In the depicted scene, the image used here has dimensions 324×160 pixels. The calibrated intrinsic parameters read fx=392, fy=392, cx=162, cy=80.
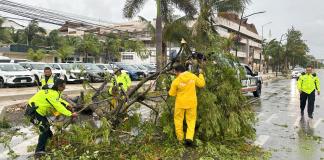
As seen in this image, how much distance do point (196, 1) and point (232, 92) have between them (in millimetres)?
17375

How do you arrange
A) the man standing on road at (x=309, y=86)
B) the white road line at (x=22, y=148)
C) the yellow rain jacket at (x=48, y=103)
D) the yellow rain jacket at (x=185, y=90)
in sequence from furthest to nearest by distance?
the man standing on road at (x=309, y=86)
the white road line at (x=22, y=148)
the yellow rain jacket at (x=185, y=90)
the yellow rain jacket at (x=48, y=103)

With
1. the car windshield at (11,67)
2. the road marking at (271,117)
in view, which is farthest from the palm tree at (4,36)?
the road marking at (271,117)

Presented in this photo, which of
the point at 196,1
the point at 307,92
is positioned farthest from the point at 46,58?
the point at 307,92

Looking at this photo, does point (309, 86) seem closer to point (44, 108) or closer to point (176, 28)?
point (44, 108)

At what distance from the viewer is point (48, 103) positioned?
6703 mm

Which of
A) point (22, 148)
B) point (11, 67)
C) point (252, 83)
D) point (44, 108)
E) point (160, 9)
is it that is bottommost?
point (22, 148)

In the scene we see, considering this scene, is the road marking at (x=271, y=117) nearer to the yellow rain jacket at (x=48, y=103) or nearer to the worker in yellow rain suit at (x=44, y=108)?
the worker in yellow rain suit at (x=44, y=108)

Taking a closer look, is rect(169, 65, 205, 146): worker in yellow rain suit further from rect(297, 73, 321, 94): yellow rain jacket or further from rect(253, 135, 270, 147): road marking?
rect(297, 73, 321, 94): yellow rain jacket

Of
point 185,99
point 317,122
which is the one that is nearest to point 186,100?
point 185,99

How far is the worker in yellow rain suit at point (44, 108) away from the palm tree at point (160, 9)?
53.6 ft

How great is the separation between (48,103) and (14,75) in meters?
18.0

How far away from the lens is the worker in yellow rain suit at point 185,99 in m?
7.31

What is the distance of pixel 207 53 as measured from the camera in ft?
27.5

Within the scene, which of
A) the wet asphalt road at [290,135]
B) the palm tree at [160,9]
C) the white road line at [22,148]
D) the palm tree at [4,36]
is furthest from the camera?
the palm tree at [4,36]
